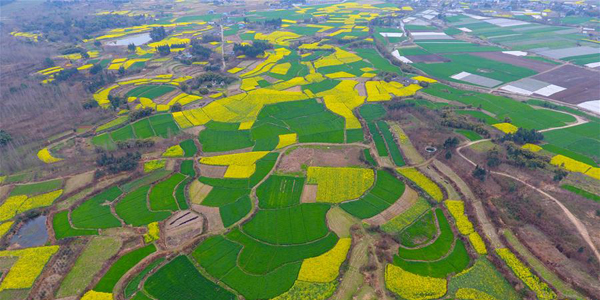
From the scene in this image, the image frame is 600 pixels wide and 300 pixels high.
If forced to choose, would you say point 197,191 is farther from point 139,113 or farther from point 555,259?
point 555,259

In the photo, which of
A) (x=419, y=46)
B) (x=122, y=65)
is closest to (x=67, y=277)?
(x=122, y=65)

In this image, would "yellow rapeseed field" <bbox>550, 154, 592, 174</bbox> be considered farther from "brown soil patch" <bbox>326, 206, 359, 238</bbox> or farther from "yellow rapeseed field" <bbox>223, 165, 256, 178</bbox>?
"yellow rapeseed field" <bbox>223, 165, 256, 178</bbox>

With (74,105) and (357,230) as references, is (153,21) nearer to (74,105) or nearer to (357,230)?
(74,105)

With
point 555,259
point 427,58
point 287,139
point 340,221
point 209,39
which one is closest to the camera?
point 555,259

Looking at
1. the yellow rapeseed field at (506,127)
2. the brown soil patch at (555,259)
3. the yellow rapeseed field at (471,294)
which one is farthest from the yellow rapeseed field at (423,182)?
the yellow rapeseed field at (506,127)

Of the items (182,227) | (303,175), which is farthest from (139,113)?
(303,175)

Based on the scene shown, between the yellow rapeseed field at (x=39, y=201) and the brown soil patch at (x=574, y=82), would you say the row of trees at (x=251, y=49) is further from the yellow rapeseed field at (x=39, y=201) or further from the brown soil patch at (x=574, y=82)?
the brown soil patch at (x=574, y=82)
